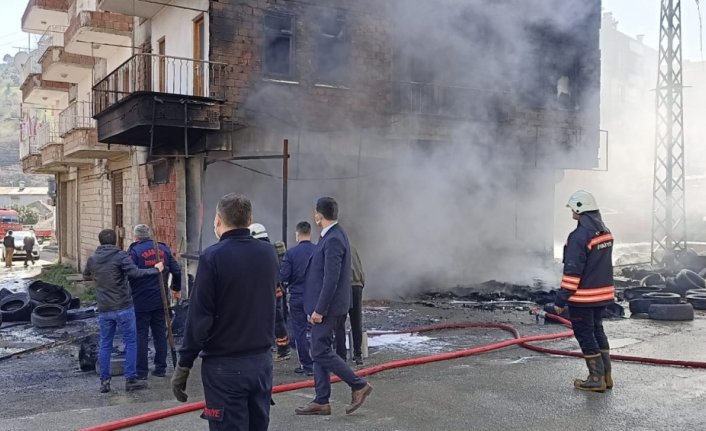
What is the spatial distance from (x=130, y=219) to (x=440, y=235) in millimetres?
7597

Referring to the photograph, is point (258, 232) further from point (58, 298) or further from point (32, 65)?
point (32, 65)

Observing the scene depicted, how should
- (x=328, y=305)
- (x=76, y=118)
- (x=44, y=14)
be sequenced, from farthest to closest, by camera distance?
(x=44, y=14) < (x=76, y=118) < (x=328, y=305)

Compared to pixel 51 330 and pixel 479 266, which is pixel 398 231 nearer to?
pixel 479 266

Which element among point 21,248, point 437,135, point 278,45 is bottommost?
point 21,248

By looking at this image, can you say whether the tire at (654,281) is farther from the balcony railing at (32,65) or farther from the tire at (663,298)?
the balcony railing at (32,65)

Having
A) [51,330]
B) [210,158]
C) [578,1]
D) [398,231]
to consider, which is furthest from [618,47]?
[51,330]

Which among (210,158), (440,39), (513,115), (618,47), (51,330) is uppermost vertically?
(618,47)

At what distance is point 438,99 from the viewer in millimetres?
15125

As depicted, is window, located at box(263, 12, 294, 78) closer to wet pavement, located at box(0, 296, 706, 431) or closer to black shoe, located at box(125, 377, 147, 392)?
wet pavement, located at box(0, 296, 706, 431)

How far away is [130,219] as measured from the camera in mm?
16203

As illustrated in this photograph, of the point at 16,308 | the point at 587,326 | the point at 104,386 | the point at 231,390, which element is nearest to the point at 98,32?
the point at 16,308

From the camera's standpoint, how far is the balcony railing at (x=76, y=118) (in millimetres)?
18156

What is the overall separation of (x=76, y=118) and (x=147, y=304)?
44.8 ft

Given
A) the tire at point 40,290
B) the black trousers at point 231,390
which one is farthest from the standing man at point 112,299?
the tire at point 40,290
